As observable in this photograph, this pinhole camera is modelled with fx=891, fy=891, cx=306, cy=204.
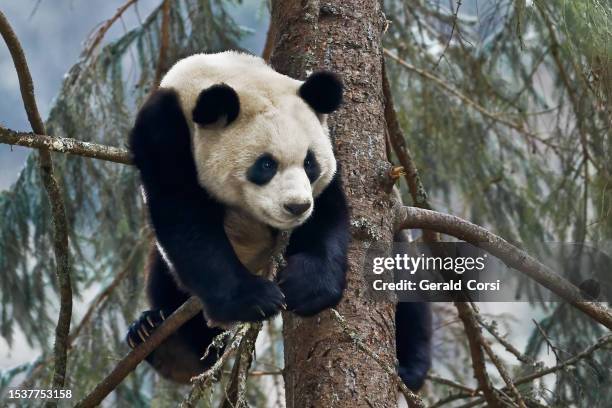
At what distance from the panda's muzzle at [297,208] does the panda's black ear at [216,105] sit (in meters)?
0.40

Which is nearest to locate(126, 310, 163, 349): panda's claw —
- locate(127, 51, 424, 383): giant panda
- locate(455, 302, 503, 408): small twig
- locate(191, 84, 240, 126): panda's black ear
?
locate(127, 51, 424, 383): giant panda

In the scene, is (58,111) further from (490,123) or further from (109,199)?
(490,123)

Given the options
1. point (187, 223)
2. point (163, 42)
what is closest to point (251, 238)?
point (187, 223)

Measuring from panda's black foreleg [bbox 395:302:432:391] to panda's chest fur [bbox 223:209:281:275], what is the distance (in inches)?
38.4

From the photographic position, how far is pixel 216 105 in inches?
112

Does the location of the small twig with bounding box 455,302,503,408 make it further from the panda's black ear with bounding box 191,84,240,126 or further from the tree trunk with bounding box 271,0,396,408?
the panda's black ear with bounding box 191,84,240,126

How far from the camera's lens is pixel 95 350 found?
5016 millimetres

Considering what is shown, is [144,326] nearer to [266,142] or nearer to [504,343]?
[266,142]

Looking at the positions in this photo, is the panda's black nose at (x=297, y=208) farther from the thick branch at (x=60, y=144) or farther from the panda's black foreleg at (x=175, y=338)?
the panda's black foreleg at (x=175, y=338)

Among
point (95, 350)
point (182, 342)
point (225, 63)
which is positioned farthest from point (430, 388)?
point (225, 63)

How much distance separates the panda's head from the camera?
2781mm

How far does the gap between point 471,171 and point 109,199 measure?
220 cm

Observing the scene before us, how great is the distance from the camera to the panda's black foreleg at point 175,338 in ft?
12.8

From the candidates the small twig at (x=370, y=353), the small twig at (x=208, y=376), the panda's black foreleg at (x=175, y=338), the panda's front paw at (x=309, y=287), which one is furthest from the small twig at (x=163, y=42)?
the small twig at (x=370, y=353)
